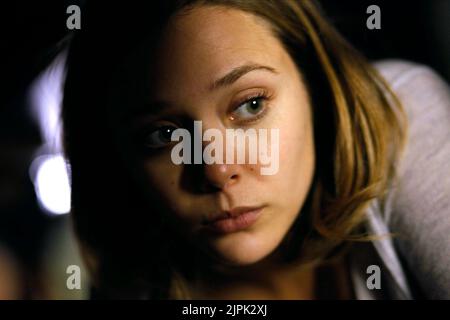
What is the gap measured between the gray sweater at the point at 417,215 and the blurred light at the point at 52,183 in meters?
0.50

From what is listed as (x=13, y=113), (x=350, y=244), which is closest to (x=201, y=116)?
(x=350, y=244)

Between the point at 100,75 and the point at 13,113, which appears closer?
the point at 100,75

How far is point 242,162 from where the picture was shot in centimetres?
64

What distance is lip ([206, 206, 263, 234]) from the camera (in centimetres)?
65

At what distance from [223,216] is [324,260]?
0.72 ft

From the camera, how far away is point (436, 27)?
855mm

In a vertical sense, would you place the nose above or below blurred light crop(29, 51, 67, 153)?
below

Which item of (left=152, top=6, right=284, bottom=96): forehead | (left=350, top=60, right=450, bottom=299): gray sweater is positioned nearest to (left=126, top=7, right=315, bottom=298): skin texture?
(left=152, top=6, right=284, bottom=96): forehead

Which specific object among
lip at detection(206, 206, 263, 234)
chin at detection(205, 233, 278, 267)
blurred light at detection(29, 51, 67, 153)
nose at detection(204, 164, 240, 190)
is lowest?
chin at detection(205, 233, 278, 267)

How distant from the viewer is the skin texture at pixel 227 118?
61 centimetres

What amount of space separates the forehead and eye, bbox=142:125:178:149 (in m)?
0.06

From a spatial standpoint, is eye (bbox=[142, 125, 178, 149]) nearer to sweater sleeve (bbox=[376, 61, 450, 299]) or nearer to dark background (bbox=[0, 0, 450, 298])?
dark background (bbox=[0, 0, 450, 298])
